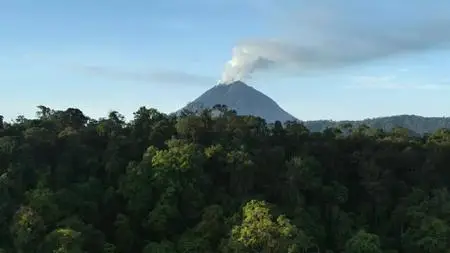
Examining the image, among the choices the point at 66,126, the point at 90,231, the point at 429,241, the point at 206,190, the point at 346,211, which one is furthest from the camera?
the point at 66,126

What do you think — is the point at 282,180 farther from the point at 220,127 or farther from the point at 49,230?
the point at 49,230

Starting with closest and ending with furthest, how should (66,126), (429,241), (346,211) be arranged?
(429,241)
(346,211)
(66,126)

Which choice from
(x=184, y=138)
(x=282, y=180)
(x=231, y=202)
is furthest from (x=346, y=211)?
(x=184, y=138)

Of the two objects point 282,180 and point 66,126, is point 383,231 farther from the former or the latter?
point 66,126

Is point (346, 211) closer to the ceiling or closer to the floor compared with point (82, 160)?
closer to the floor

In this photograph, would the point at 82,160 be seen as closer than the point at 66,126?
Yes

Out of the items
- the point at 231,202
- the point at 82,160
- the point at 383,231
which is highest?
the point at 82,160
